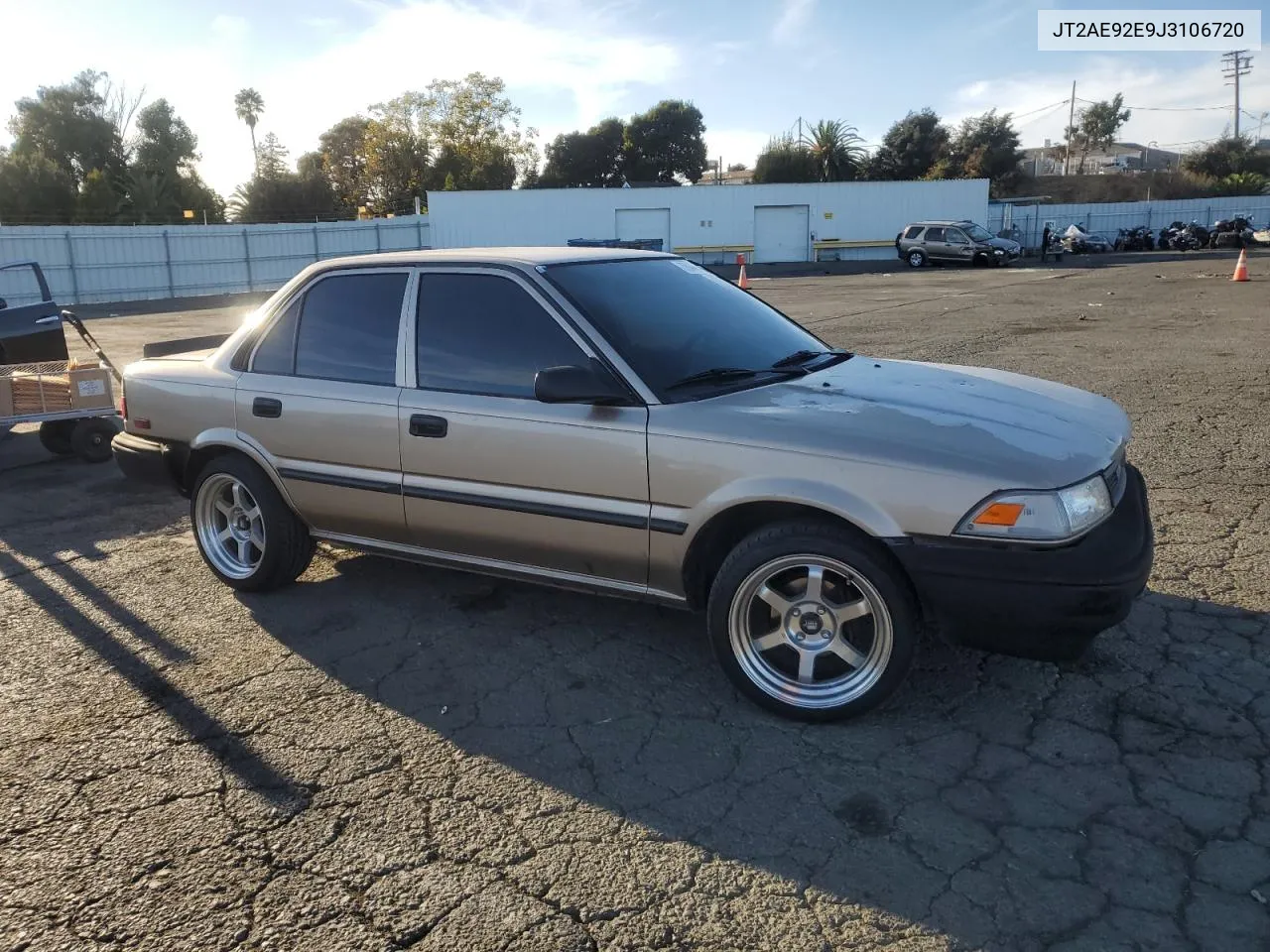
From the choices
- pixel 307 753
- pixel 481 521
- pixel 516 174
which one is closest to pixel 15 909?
pixel 307 753

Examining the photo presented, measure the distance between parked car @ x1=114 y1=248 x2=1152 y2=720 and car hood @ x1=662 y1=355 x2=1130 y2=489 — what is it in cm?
1

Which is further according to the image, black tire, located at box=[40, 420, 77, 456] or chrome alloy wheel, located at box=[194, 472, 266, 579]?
black tire, located at box=[40, 420, 77, 456]

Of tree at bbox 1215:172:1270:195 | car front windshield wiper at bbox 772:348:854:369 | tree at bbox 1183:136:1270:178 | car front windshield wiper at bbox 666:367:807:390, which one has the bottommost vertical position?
car front windshield wiper at bbox 666:367:807:390

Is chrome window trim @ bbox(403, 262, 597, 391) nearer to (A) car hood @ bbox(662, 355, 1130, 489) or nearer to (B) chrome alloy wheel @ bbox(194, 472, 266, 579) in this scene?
(A) car hood @ bbox(662, 355, 1130, 489)

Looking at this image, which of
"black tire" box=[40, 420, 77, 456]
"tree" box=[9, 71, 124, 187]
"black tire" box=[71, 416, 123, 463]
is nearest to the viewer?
"black tire" box=[71, 416, 123, 463]

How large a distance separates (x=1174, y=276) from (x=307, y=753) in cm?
2719

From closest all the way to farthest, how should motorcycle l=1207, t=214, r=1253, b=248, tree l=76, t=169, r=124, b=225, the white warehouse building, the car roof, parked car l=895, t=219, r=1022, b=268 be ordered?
the car roof < parked car l=895, t=219, r=1022, b=268 < motorcycle l=1207, t=214, r=1253, b=248 < the white warehouse building < tree l=76, t=169, r=124, b=225

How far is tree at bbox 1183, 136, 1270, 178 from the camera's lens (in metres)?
65.8

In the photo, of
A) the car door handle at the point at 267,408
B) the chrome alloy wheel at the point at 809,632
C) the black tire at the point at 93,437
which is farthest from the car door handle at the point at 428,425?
the black tire at the point at 93,437

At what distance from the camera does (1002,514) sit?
3.09m

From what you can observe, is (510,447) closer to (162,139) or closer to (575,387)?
(575,387)

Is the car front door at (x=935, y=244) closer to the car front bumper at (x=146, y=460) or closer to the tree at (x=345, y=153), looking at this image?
the car front bumper at (x=146, y=460)

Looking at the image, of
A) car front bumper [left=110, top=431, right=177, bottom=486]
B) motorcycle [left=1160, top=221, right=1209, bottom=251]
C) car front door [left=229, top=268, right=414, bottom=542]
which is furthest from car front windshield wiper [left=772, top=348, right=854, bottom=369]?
motorcycle [left=1160, top=221, right=1209, bottom=251]

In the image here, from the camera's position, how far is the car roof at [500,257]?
4207mm
